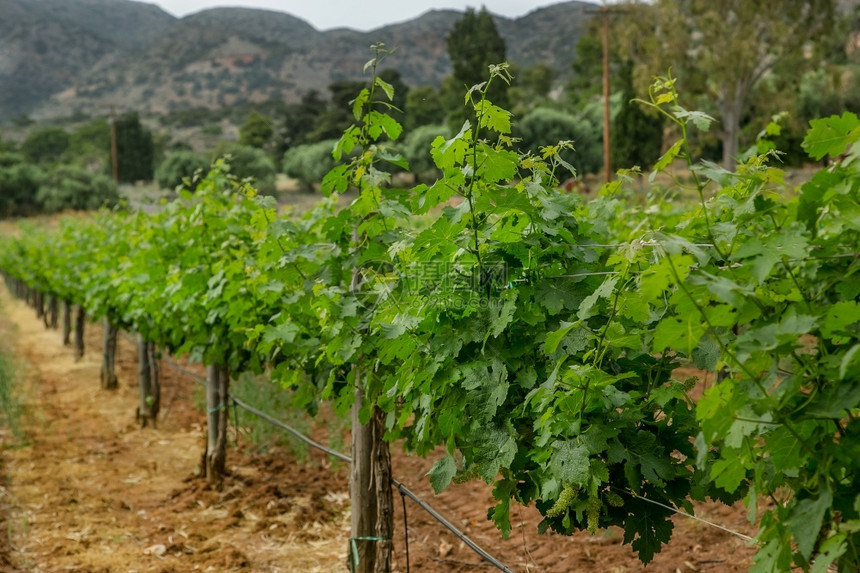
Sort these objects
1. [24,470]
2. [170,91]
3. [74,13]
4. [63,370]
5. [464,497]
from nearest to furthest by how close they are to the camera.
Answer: [464,497] → [24,470] → [63,370] → [170,91] → [74,13]

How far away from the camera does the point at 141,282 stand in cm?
648

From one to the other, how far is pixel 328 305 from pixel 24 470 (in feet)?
18.3

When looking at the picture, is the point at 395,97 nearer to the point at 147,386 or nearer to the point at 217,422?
the point at 217,422

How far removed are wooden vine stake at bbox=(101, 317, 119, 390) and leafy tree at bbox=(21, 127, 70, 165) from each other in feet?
287

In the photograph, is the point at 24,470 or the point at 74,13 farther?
the point at 74,13

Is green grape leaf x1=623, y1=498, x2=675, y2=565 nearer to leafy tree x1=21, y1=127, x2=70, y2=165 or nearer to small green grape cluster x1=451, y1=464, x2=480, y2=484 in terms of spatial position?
small green grape cluster x1=451, y1=464, x2=480, y2=484

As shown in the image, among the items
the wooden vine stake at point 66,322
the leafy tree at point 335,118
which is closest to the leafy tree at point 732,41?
the leafy tree at point 335,118

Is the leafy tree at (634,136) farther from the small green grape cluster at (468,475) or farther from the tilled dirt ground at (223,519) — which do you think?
the small green grape cluster at (468,475)

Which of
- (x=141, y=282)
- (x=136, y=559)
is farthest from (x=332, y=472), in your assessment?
(x=141, y=282)

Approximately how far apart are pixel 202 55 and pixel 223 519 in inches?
6000

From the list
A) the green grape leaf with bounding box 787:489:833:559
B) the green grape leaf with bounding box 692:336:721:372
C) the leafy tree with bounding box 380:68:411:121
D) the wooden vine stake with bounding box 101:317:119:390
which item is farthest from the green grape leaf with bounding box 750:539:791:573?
the wooden vine stake with bounding box 101:317:119:390

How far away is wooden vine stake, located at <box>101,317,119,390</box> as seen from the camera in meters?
10.1

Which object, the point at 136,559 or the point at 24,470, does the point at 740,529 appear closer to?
the point at 136,559

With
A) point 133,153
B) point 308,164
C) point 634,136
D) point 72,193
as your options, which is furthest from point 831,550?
point 133,153
